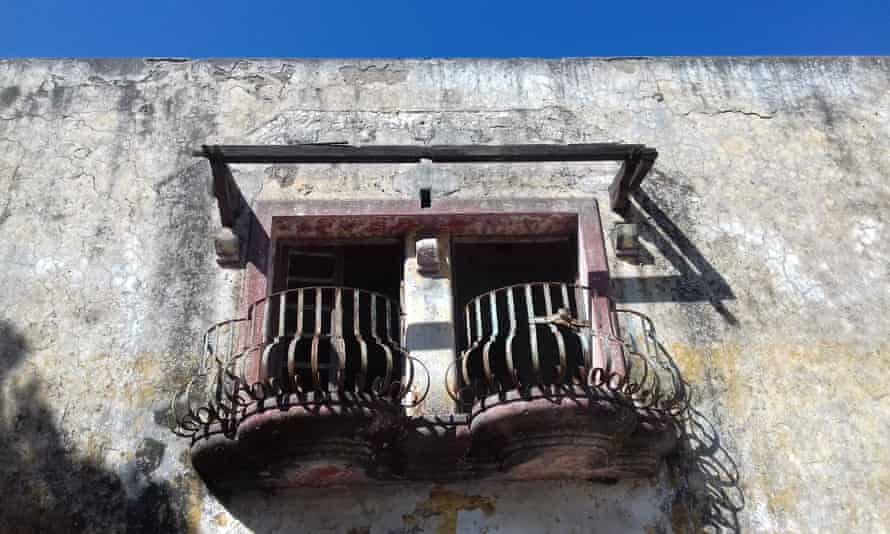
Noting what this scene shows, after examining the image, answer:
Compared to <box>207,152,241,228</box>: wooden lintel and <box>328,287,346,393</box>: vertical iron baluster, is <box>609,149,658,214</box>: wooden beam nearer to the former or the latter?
<box>328,287,346,393</box>: vertical iron baluster

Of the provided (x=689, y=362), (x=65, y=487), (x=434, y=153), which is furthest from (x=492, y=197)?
(x=65, y=487)

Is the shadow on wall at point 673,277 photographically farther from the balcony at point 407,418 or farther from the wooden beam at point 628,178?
the balcony at point 407,418

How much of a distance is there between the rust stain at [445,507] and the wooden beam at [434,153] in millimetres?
2540

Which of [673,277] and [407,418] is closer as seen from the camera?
[407,418]

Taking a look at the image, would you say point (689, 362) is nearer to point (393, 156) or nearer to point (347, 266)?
point (393, 156)

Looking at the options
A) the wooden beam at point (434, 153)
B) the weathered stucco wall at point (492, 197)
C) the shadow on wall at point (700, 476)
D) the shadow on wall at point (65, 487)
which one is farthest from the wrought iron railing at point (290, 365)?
the shadow on wall at point (700, 476)

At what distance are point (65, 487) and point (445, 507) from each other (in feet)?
8.11

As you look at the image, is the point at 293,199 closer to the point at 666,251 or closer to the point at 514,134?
the point at 514,134

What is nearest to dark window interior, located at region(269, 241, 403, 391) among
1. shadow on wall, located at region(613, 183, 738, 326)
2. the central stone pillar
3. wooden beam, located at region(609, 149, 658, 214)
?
the central stone pillar

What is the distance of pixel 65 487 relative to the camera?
6254 mm

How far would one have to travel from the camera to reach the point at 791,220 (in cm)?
784

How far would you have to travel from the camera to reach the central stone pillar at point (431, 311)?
21.8 ft

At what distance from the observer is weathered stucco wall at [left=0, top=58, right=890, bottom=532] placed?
247 inches

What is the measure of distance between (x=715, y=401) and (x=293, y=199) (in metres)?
3.53
